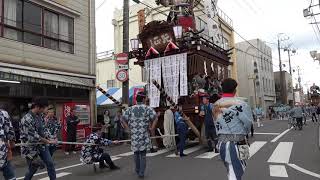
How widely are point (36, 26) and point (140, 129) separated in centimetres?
958

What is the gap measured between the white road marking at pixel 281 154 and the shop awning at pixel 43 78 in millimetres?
9077

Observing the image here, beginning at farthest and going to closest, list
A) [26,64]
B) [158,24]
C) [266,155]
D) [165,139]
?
[26,64] < [158,24] < [165,139] < [266,155]

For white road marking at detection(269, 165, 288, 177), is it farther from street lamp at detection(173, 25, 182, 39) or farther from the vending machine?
the vending machine

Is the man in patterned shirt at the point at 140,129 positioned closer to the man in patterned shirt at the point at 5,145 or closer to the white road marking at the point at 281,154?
the man in patterned shirt at the point at 5,145

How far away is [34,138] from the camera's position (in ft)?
22.5

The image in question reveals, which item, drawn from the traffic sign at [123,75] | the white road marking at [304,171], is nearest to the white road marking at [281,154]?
the white road marking at [304,171]

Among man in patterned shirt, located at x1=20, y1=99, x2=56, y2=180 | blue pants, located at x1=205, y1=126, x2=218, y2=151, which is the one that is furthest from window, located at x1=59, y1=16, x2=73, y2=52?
man in patterned shirt, located at x1=20, y1=99, x2=56, y2=180

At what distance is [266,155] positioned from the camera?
1102 cm

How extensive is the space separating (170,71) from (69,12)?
22.5ft

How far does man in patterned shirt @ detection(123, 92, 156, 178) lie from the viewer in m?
8.21

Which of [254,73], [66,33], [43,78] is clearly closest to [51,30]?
[66,33]

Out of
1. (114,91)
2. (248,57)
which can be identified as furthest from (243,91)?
(114,91)

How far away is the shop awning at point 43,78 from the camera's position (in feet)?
44.2

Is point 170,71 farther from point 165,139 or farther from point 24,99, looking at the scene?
point 24,99
